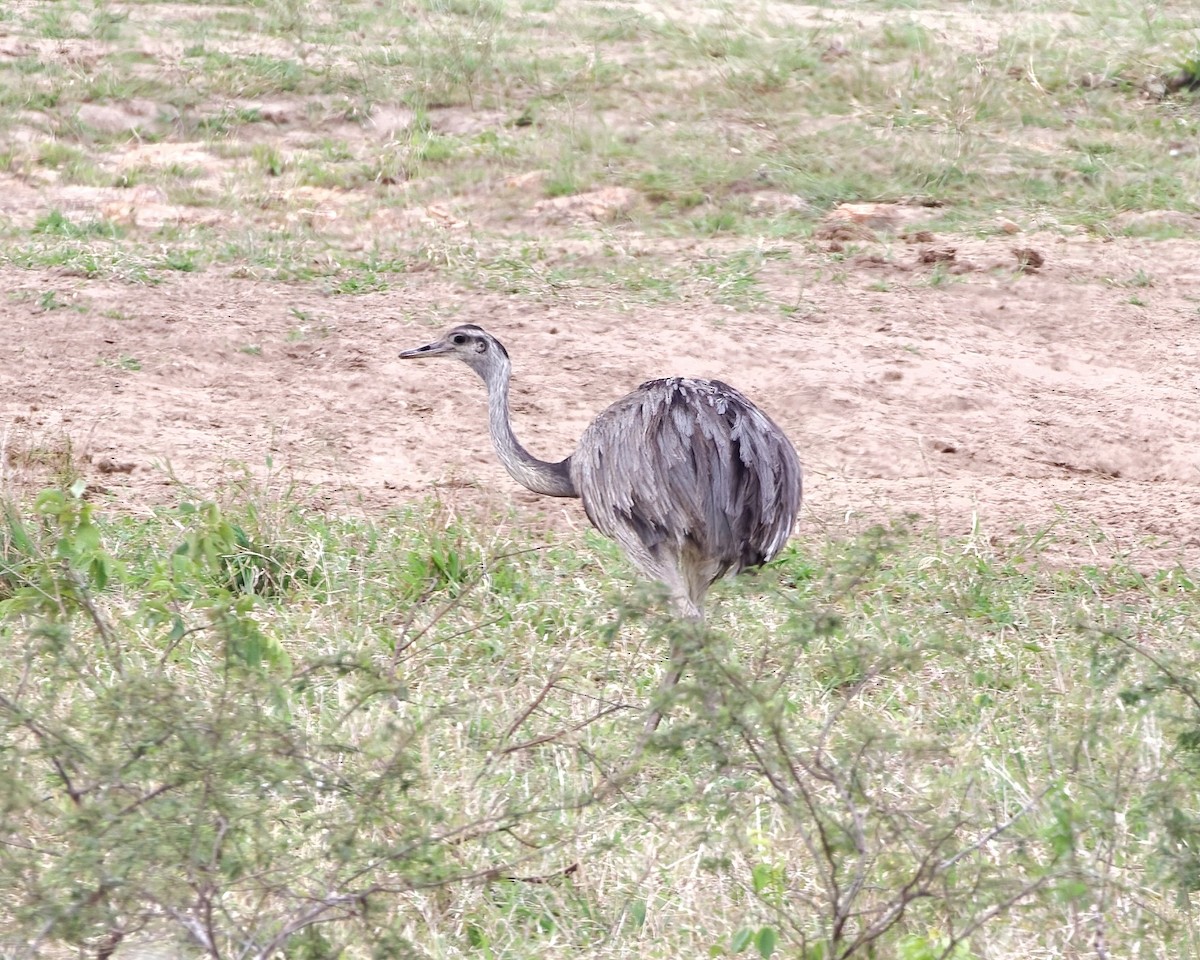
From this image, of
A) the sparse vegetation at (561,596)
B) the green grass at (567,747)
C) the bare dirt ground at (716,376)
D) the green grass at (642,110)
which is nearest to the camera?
the green grass at (567,747)

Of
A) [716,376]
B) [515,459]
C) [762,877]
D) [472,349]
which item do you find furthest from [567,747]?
[716,376]

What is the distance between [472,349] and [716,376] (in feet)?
5.14

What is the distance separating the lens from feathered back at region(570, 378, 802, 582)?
4836mm

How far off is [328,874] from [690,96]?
25.9 feet

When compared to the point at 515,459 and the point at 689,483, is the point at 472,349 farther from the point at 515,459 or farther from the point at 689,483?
the point at 689,483

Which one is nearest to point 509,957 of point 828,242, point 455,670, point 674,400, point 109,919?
point 109,919

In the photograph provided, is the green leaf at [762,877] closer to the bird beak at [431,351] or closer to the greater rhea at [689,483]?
the greater rhea at [689,483]

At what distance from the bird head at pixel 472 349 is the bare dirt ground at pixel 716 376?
49cm

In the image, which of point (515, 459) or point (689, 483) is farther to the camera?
point (515, 459)

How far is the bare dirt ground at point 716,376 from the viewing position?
6496 mm

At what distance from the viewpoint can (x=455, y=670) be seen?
4.97 meters

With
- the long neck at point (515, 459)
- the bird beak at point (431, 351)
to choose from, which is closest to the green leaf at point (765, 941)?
the long neck at point (515, 459)

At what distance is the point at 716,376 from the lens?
740 cm

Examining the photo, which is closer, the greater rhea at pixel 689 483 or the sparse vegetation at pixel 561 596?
the sparse vegetation at pixel 561 596
